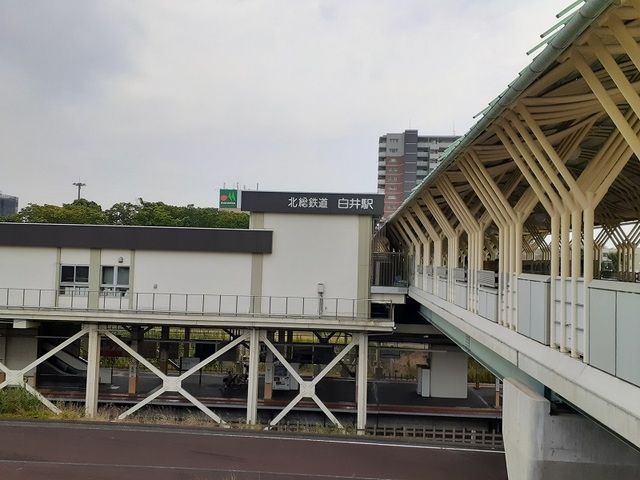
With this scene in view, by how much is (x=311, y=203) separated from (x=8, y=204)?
136 meters

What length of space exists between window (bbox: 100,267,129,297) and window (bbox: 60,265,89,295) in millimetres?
670

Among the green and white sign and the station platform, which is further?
the green and white sign

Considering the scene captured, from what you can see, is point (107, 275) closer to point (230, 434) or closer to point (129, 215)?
point (230, 434)

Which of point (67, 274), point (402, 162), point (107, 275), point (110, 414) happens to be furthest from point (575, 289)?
point (402, 162)

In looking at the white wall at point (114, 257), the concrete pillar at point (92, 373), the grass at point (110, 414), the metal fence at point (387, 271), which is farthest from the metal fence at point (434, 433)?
the white wall at point (114, 257)

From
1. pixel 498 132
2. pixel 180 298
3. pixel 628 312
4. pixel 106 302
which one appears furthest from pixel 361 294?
pixel 628 312

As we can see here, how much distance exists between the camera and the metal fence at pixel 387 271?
23.4 meters

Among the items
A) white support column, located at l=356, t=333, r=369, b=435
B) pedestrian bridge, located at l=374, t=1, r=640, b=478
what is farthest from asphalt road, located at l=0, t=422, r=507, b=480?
white support column, located at l=356, t=333, r=369, b=435

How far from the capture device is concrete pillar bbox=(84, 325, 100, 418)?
794 inches

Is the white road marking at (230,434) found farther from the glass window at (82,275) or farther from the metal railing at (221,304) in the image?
the glass window at (82,275)

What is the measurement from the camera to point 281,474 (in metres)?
10.7

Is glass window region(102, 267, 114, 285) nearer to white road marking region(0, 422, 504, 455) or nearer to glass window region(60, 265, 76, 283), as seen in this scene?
glass window region(60, 265, 76, 283)

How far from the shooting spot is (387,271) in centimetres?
2416

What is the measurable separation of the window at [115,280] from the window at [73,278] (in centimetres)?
67
